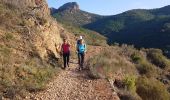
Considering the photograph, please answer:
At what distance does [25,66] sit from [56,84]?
1453 millimetres

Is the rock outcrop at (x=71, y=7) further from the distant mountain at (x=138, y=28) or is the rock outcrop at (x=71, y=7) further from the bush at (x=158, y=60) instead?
the bush at (x=158, y=60)

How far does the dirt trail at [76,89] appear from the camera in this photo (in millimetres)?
14211

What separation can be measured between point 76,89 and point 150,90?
594 centimetres

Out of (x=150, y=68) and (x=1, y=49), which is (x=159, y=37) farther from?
(x=1, y=49)

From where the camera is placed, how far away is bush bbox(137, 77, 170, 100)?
64.4 ft

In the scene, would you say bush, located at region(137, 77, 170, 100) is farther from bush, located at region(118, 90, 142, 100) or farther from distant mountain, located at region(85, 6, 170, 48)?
distant mountain, located at region(85, 6, 170, 48)

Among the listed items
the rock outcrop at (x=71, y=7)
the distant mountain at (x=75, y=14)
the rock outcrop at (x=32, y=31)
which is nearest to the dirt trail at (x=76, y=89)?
the rock outcrop at (x=32, y=31)

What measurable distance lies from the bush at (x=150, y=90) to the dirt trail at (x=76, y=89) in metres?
3.29

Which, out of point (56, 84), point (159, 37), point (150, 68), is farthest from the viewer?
point (159, 37)

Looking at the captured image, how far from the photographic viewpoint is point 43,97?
45.3ft

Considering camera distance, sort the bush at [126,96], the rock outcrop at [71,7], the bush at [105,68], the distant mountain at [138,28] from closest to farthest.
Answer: the bush at [126,96] < the bush at [105,68] < the distant mountain at [138,28] < the rock outcrop at [71,7]

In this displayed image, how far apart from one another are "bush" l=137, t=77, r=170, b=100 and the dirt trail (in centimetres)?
329

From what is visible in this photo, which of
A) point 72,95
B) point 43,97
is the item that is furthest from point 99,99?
point 43,97

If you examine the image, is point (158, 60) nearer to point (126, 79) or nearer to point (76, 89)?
point (126, 79)
